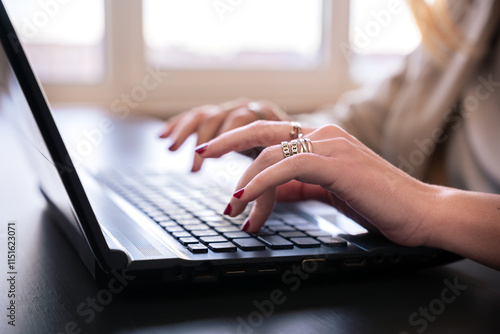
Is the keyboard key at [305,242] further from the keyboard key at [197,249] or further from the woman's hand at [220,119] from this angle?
the woman's hand at [220,119]

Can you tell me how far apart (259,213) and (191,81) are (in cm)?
195

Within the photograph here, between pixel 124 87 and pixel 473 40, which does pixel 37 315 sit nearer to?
pixel 473 40

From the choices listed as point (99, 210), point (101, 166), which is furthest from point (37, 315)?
point (101, 166)

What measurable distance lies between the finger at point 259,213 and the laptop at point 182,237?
1cm

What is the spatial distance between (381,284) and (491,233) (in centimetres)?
12

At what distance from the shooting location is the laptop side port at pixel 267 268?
1.58 feet

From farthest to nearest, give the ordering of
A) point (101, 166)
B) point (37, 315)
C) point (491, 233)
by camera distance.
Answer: point (101, 166), point (491, 233), point (37, 315)

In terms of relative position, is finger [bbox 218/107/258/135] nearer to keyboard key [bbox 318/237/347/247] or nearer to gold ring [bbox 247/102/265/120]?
gold ring [bbox 247/102/265/120]

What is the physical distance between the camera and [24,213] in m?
0.73

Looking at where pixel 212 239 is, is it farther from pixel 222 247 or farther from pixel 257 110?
pixel 257 110

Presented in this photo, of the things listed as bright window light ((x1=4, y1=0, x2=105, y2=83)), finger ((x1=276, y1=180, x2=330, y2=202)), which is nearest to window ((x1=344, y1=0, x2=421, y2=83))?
bright window light ((x1=4, y1=0, x2=105, y2=83))

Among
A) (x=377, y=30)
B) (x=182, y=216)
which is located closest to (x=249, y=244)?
(x=182, y=216)

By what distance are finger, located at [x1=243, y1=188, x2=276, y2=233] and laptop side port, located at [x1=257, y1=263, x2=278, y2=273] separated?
80mm

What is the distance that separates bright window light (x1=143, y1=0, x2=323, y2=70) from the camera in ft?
7.74
